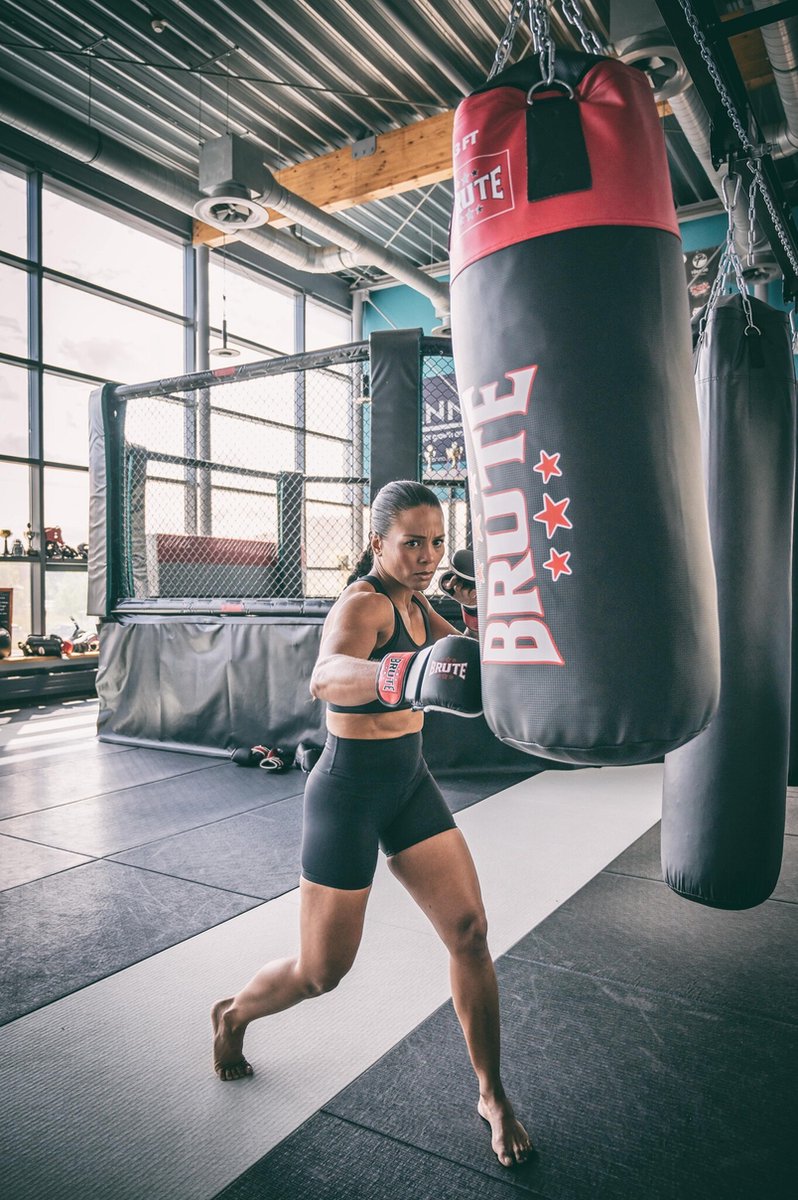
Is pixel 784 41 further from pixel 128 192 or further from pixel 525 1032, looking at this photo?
pixel 128 192

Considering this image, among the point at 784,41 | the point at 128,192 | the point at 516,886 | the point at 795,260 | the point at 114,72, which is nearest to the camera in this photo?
the point at 516,886

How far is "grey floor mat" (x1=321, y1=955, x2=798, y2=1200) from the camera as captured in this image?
137 cm

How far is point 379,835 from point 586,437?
883 mm

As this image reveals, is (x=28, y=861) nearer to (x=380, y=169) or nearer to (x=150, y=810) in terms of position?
(x=150, y=810)

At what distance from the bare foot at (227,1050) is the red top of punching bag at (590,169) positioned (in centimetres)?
153

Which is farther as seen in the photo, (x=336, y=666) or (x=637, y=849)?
(x=637, y=849)

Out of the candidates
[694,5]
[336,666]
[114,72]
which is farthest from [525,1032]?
[114,72]

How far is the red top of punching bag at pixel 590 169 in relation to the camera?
106 cm

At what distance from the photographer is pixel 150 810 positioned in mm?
3654

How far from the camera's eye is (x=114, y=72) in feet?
21.6

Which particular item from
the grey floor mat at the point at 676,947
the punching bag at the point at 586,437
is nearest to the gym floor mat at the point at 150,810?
the grey floor mat at the point at 676,947

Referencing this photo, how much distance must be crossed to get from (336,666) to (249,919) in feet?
4.70

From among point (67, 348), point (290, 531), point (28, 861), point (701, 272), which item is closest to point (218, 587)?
point (290, 531)

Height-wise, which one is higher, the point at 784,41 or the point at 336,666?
the point at 784,41
